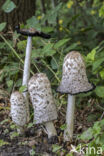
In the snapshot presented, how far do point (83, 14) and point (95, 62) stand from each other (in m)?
4.43

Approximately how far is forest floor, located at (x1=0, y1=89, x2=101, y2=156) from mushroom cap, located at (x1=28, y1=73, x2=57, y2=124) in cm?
16

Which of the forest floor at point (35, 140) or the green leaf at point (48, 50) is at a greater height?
the green leaf at point (48, 50)

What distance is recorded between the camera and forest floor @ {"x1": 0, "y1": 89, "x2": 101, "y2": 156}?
205 cm

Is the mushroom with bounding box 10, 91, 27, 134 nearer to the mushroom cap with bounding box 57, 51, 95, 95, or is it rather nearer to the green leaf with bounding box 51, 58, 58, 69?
the mushroom cap with bounding box 57, 51, 95, 95

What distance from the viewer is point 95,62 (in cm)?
241

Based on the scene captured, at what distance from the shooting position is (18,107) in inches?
84.3

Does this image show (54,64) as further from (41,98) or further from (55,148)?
(55,148)

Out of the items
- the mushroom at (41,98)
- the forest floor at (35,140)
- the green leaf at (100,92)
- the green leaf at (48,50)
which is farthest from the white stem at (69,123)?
the green leaf at (48,50)

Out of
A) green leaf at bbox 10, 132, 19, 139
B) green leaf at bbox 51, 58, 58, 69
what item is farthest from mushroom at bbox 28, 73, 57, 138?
green leaf at bbox 51, 58, 58, 69

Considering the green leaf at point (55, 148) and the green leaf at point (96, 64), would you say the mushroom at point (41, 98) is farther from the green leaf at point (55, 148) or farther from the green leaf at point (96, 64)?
the green leaf at point (96, 64)

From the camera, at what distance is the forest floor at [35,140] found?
80.9 inches

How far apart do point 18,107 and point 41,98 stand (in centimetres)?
28

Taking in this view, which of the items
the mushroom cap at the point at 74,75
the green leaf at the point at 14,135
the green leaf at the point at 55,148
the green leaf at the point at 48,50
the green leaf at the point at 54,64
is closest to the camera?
the mushroom cap at the point at 74,75

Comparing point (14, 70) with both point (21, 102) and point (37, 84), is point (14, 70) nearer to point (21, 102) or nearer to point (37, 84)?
point (21, 102)
